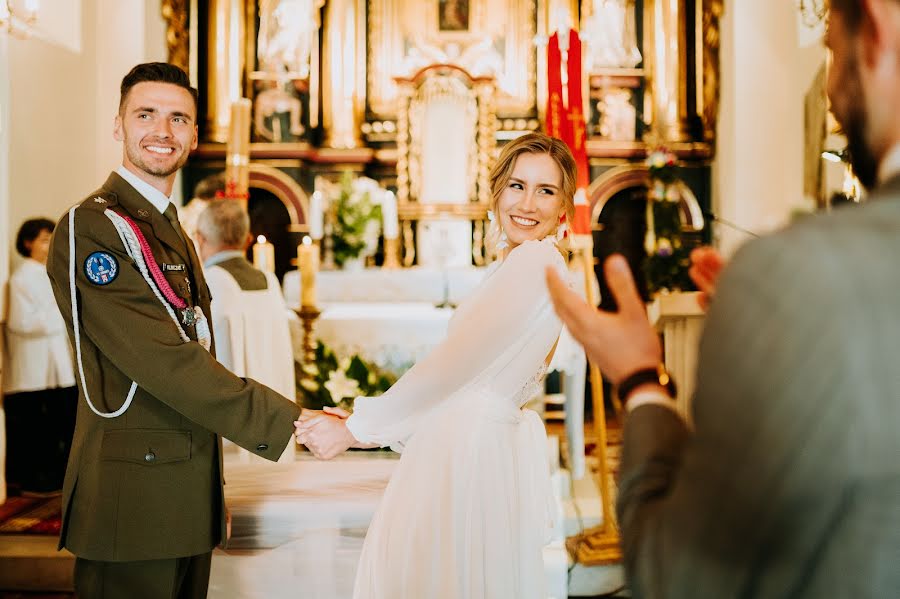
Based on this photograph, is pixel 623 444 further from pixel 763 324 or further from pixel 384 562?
pixel 384 562

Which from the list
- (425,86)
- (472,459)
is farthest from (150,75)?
(425,86)

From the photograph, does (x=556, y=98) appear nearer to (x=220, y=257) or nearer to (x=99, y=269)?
(x=220, y=257)

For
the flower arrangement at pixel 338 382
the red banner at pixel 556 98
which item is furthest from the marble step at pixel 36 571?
the red banner at pixel 556 98

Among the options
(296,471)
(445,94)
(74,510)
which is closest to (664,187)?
(445,94)

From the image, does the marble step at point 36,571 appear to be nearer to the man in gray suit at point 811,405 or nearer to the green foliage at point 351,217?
the man in gray suit at point 811,405

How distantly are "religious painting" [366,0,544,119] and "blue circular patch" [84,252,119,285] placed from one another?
6.90 metres

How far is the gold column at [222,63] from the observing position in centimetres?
817

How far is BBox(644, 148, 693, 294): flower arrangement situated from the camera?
7.21 meters

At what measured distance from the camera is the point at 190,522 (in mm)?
1951

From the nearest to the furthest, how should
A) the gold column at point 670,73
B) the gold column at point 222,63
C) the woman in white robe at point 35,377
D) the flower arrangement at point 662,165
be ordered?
the woman in white robe at point 35,377 → the flower arrangement at point 662,165 → the gold column at point 670,73 → the gold column at point 222,63

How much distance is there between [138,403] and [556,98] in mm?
2682

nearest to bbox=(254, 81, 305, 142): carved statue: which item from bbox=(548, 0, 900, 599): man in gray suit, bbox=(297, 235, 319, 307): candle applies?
bbox=(297, 235, 319, 307): candle

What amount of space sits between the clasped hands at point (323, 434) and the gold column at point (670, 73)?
6622 mm

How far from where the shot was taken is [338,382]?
4793mm
